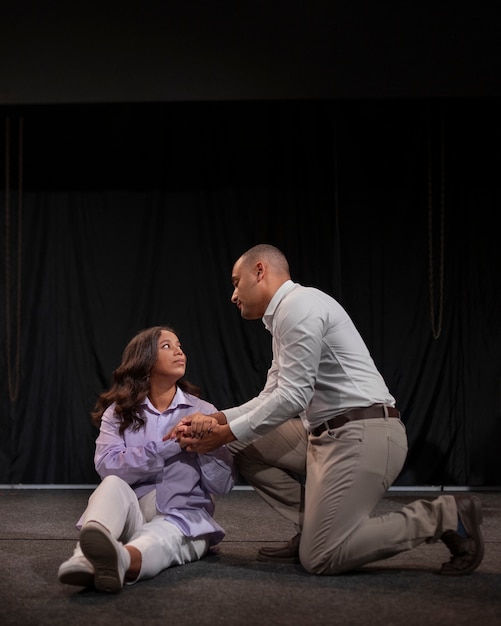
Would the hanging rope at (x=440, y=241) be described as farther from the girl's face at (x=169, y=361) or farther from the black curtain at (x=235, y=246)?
the girl's face at (x=169, y=361)

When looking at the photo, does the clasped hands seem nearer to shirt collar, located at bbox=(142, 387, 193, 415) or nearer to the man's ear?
shirt collar, located at bbox=(142, 387, 193, 415)

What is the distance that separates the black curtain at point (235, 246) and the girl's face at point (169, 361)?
202 centimetres

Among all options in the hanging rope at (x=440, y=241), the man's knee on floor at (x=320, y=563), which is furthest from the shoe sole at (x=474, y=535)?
the hanging rope at (x=440, y=241)

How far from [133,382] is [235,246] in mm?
2201

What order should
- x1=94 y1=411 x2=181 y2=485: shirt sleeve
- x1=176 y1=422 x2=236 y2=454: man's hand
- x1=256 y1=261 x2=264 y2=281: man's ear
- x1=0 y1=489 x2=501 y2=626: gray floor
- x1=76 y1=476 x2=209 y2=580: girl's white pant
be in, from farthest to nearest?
1. x1=256 y1=261 x2=264 y2=281: man's ear
2. x1=94 y1=411 x2=181 y2=485: shirt sleeve
3. x1=176 y1=422 x2=236 y2=454: man's hand
4. x1=76 y1=476 x2=209 y2=580: girl's white pant
5. x1=0 y1=489 x2=501 y2=626: gray floor

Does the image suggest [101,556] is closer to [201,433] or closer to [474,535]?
[201,433]

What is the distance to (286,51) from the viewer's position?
4852 millimetres

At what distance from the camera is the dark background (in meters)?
5.34

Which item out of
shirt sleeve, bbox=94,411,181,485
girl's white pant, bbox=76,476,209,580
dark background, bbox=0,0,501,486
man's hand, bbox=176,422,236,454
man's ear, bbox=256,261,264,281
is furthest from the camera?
dark background, bbox=0,0,501,486

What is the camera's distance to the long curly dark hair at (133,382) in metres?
3.27

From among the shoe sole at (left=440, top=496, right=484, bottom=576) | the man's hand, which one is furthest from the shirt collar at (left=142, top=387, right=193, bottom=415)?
the shoe sole at (left=440, top=496, right=484, bottom=576)

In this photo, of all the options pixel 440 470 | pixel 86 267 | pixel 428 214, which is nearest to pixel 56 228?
pixel 86 267

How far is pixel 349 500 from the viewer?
291cm

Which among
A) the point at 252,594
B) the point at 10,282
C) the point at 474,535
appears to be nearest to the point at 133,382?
the point at 252,594
